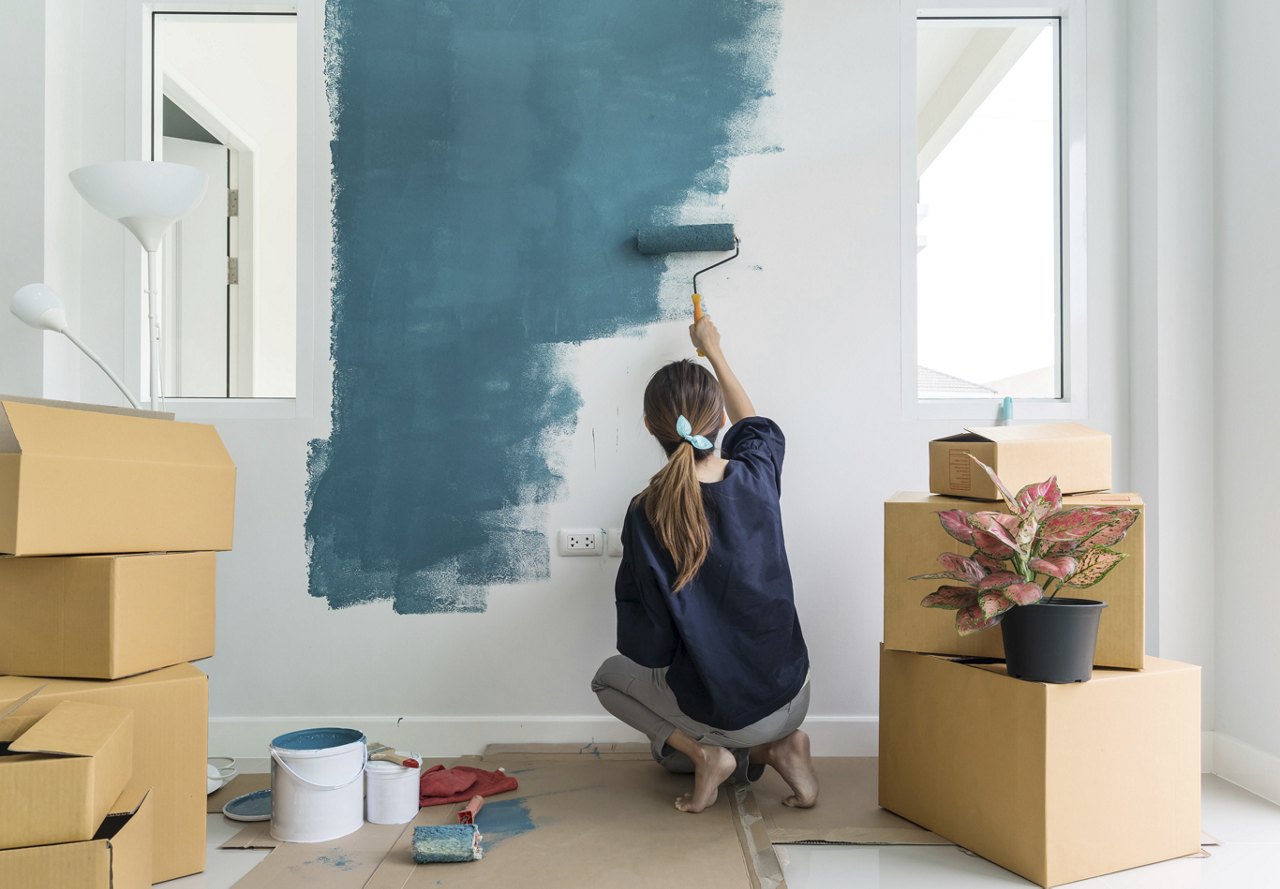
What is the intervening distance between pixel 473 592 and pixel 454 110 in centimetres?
138

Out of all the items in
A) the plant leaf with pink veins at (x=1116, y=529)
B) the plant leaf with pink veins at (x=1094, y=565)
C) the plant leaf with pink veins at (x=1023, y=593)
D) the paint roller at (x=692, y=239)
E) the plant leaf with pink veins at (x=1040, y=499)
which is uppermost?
the paint roller at (x=692, y=239)

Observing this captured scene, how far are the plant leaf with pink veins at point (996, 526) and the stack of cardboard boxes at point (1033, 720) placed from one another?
129 mm

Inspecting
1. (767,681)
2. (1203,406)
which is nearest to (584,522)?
(767,681)

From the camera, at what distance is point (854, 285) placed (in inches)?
103

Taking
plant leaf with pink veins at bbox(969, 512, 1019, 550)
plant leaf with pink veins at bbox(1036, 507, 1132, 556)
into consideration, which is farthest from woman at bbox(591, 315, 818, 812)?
plant leaf with pink veins at bbox(1036, 507, 1132, 556)

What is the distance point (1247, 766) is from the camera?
7.55ft

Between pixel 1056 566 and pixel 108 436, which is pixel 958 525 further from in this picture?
pixel 108 436

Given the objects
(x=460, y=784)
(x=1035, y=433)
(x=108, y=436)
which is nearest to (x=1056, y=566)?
(x=1035, y=433)

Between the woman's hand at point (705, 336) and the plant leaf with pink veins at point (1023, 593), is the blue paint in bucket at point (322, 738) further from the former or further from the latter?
the plant leaf with pink veins at point (1023, 593)

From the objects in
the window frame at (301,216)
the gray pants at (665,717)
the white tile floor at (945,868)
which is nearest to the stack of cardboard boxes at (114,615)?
the white tile floor at (945,868)

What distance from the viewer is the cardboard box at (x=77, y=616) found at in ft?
5.64

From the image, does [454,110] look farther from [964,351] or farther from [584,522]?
[964,351]

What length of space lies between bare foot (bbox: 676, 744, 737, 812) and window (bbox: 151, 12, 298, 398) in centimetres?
171

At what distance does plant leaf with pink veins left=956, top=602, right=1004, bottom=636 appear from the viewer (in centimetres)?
175
